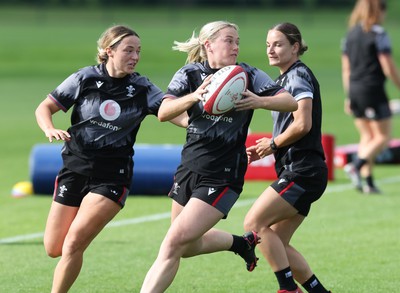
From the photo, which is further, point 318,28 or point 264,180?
point 318,28

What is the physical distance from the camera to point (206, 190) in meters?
7.66

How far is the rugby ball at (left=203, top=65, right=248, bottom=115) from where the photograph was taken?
288 inches

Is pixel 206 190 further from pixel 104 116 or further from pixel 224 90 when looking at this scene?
pixel 104 116

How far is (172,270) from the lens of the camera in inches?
296

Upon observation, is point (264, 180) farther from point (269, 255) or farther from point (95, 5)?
point (95, 5)

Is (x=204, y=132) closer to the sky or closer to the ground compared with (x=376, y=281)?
closer to the sky

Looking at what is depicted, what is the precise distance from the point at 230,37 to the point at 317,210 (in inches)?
238

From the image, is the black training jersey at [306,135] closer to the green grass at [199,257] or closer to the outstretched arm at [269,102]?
the outstretched arm at [269,102]

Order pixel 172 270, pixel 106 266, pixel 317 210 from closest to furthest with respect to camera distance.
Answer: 1. pixel 172 270
2. pixel 106 266
3. pixel 317 210

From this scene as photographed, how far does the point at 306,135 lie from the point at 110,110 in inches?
60.2

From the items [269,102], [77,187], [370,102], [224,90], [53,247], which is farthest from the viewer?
[370,102]

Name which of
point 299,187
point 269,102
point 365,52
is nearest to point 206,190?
point 269,102

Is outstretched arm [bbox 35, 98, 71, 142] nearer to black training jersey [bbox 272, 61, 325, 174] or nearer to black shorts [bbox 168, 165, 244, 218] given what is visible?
black shorts [bbox 168, 165, 244, 218]

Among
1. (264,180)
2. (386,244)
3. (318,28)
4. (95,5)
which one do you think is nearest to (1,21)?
(95,5)
